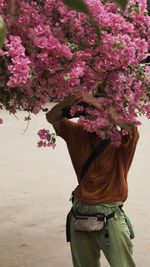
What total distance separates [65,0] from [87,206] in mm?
2867

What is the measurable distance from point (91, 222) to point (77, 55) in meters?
1.31

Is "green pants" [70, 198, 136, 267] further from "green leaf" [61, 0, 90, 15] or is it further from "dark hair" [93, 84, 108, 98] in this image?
"green leaf" [61, 0, 90, 15]

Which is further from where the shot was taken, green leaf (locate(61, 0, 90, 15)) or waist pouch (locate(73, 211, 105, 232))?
waist pouch (locate(73, 211, 105, 232))

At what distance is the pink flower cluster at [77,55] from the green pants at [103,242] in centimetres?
72

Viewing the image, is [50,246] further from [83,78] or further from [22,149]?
[22,149]

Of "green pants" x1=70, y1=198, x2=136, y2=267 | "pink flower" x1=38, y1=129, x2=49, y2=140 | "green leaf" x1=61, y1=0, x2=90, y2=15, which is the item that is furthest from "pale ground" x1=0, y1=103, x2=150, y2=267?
"green leaf" x1=61, y1=0, x2=90, y2=15

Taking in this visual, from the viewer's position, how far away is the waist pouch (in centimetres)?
345

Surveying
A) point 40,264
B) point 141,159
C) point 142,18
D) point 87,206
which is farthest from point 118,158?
point 141,159

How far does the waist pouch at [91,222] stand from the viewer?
3447 mm

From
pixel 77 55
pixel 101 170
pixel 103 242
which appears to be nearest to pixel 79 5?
pixel 77 55

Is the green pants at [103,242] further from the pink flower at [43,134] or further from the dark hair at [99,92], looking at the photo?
the dark hair at [99,92]

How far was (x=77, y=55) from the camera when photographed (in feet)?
8.89

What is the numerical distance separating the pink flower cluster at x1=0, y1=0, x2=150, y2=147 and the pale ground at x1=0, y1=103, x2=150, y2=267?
292cm

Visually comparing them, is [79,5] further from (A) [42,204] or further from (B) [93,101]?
(A) [42,204]
